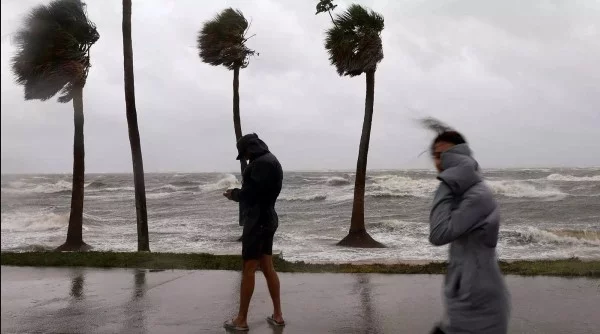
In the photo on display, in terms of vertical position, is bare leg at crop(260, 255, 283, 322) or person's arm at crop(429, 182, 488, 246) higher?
person's arm at crop(429, 182, 488, 246)

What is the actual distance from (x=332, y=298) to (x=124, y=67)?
8.33 m

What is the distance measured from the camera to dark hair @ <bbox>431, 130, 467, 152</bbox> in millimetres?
2877

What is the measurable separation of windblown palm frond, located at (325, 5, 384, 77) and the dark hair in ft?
44.1

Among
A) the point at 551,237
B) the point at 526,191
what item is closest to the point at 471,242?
the point at 551,237

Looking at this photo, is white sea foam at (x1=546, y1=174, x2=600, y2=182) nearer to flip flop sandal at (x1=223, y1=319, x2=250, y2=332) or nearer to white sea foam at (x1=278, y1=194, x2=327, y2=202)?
white sea foam at (x1=278, y1=194, x2=327, y2=202)

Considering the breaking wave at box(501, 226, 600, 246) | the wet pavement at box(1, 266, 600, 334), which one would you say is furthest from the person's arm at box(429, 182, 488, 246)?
the breaking wave at box(501, 226, 600, 246)

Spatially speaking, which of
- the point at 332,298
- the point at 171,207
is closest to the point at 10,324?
the point at 332,298

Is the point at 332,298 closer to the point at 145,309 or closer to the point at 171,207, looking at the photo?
the point at 145,309

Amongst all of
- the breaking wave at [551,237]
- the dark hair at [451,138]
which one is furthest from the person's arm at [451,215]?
the breaking wave at [551,237]

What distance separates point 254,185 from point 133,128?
8.86 meters

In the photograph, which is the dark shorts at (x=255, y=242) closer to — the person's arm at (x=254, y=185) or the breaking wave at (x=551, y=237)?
the person's arm at (x=254, y=185)

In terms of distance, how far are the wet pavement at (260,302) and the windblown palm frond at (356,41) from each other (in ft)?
30.1

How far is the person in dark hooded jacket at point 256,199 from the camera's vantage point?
5.01 metres

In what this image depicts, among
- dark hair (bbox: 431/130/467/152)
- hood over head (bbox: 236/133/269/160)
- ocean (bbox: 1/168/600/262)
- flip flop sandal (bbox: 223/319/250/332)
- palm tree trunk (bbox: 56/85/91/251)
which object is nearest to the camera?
dark hair (bbox: 431/130/467/152)
